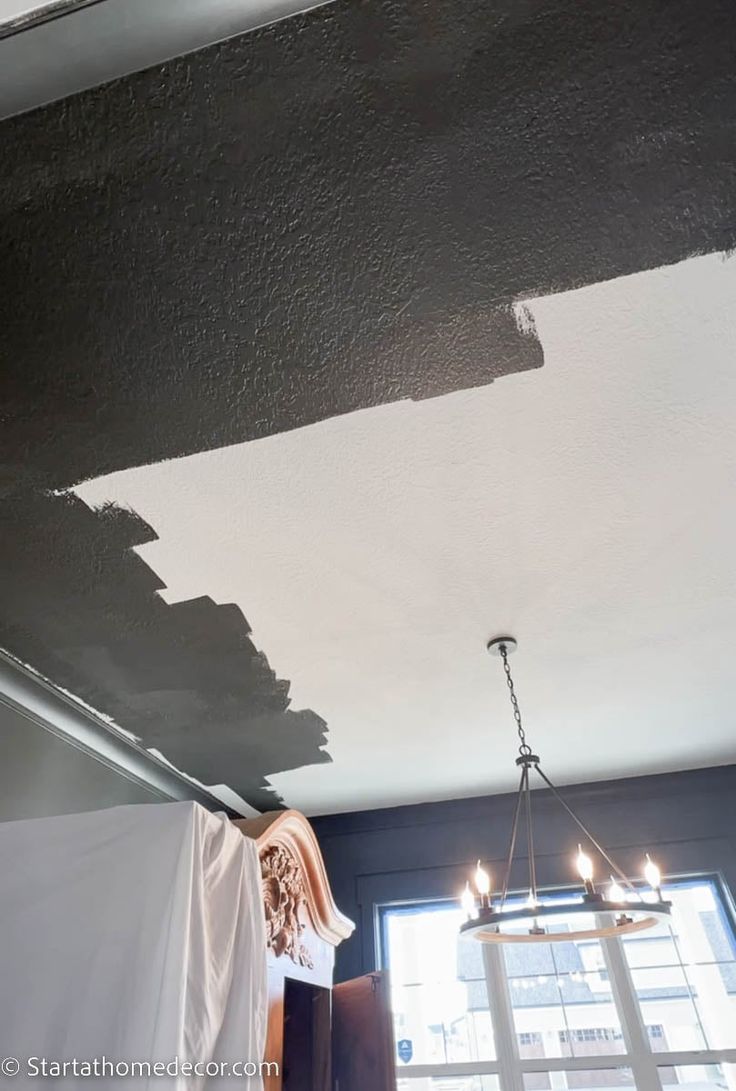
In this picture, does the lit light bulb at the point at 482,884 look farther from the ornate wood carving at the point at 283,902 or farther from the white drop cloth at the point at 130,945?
the white drop cloth at the point at 130,945

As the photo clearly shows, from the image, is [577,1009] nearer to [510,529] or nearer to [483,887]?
[483,887]

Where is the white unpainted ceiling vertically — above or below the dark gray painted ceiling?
above

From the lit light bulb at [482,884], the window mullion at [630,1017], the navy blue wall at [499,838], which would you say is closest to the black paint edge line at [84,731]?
the navy blue wall at [499,838]

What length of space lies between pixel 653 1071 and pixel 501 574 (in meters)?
2.79

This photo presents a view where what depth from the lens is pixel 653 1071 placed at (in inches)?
126

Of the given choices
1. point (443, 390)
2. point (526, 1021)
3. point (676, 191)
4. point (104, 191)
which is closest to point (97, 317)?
point (104, 191)

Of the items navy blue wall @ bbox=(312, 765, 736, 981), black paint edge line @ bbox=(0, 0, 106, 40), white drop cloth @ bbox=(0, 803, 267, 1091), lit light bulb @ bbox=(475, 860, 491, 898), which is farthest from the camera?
navy blue wall @ bbox=(312, 765, 736, 981)

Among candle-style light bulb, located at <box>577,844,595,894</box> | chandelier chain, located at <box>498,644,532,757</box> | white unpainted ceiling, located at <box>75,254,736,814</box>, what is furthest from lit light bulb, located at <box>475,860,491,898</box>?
white unpainted ceiling, located at <box>75,254,736,814</box>

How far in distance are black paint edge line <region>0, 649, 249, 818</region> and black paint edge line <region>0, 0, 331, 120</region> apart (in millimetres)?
1785

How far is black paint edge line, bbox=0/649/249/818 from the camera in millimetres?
2385

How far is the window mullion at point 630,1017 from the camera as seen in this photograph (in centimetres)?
319

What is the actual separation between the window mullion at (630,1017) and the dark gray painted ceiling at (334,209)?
3.32 meters

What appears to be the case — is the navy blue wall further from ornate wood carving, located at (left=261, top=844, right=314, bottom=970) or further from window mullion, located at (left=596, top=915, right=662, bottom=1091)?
ornate wood carving, located at (left=261, top=844, right=314, bottom=970)

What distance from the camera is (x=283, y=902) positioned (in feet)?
6.81
